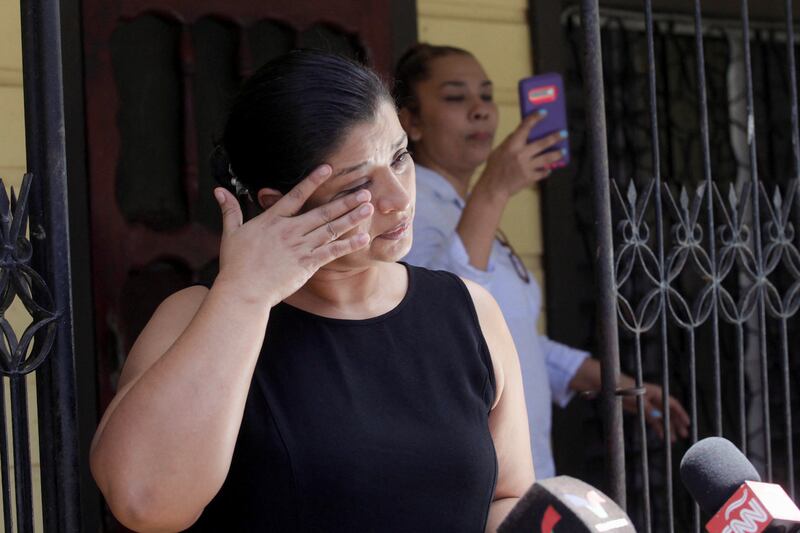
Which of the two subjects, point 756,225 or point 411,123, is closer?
point 756,225

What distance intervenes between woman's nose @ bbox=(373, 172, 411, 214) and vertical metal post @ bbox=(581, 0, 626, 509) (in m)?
0.75

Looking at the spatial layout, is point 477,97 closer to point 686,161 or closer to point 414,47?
point 414,47

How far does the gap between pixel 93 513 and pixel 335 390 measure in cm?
157

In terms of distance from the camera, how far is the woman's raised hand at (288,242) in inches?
68.2

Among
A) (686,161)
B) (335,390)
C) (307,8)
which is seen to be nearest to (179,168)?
(307,8)

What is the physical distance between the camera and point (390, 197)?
72.1 inches

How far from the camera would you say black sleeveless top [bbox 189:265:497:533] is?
5.71 feet

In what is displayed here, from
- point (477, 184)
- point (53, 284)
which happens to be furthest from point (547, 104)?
point (53, 284)

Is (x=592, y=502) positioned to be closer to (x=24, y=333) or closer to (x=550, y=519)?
(x=550, y=519)

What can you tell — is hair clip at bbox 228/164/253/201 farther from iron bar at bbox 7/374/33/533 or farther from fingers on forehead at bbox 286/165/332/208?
iron bar at bbox 7/374/33/533

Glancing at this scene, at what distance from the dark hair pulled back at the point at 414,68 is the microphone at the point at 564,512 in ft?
7.49

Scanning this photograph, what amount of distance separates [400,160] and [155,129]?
157 centimetres

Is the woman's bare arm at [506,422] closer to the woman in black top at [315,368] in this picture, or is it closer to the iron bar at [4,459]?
the woman in black top at [315,368]

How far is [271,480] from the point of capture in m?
1.73
